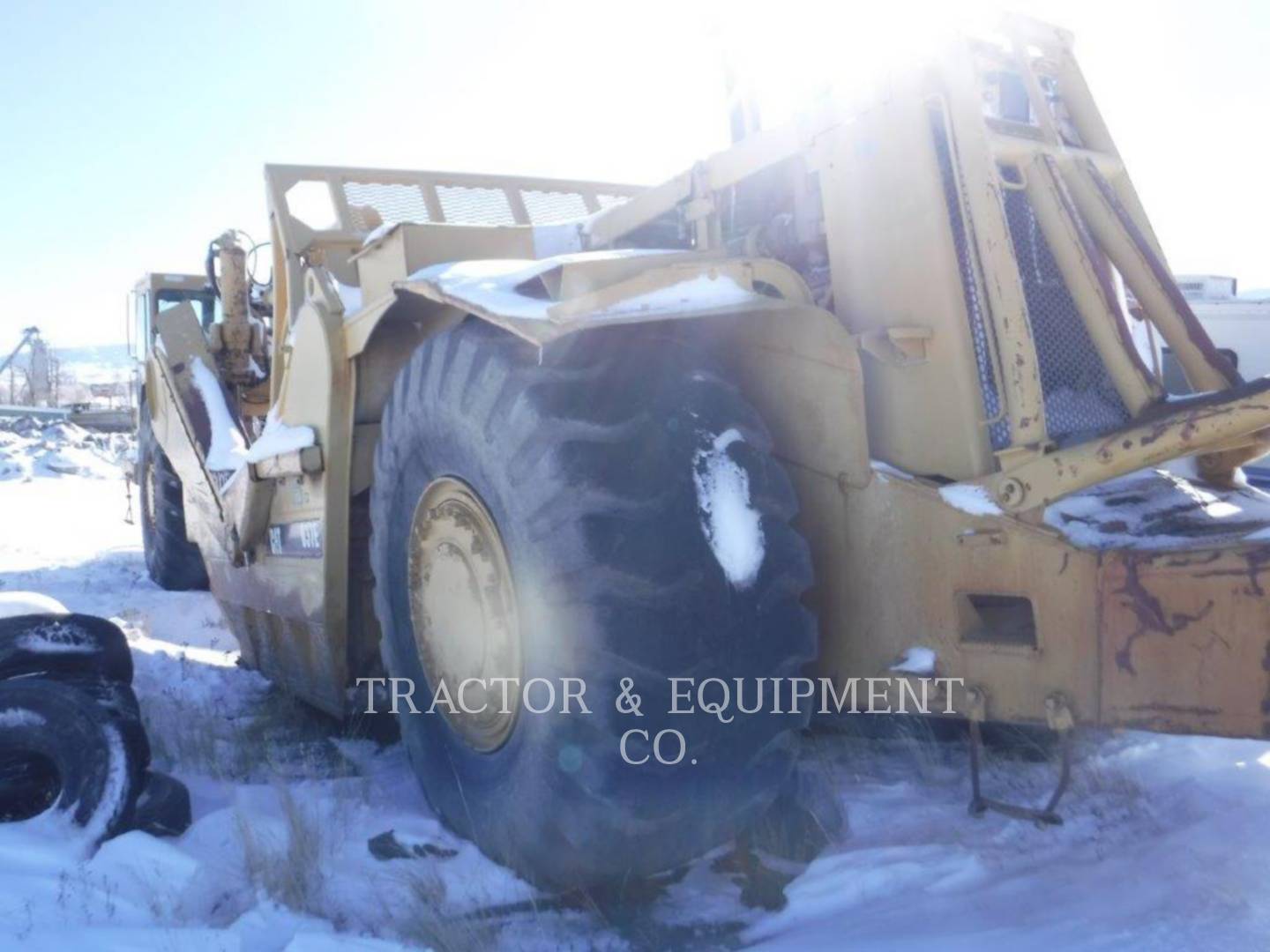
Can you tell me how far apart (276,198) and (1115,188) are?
378 centimetres

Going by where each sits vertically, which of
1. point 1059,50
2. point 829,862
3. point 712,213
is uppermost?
point 1059,50

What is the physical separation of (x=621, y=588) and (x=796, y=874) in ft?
3.39

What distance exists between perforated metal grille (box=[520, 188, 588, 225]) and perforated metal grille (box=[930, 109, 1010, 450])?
3585 millimetres

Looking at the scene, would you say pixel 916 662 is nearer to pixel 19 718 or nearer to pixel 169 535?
pixel 19 718

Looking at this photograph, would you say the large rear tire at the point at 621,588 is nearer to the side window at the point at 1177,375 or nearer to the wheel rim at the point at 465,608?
the wheel rim at the point at 465,608

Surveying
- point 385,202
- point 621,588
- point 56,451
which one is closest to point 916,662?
point 621,588

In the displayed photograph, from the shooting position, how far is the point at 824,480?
3.20 meters

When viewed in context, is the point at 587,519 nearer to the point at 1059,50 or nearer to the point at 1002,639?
the point at 1002,639

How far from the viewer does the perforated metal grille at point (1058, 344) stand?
126 inches

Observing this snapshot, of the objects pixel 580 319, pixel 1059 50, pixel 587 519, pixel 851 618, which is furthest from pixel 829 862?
pixel 1059 50

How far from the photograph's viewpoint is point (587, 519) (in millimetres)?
2805

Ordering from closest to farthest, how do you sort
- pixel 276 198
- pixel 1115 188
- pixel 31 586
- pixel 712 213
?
pixel 1115 188 < pixel 712 213 < pixel 276 198 < pixel 31 586

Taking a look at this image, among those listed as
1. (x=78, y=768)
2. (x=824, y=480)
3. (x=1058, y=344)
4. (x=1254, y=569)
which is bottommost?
(x=78, y=768)

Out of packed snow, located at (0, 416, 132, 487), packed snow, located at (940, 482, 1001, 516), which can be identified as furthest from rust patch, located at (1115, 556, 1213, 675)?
packed snow, located at (0, 416, 132, 487)
